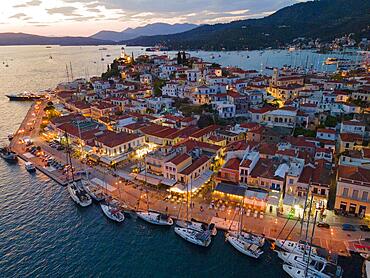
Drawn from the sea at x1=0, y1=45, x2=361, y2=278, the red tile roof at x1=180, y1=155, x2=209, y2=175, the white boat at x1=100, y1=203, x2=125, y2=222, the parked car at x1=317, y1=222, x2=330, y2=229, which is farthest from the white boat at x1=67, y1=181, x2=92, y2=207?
the parked car at x1=317, y1=222, x2=330, y2=229

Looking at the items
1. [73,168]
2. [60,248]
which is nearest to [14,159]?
[73,168]

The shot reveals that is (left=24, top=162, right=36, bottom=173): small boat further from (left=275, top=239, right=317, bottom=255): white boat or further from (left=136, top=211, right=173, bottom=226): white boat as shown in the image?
(left=275, top=239, right=317, bottom=255): white boat

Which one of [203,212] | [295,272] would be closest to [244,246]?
[295,272]

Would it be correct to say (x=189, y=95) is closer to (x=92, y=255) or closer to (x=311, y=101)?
(x=311, y=101)

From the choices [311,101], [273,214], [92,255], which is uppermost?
[311,101]

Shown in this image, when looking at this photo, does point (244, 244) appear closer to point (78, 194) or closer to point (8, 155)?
point (78, 194)

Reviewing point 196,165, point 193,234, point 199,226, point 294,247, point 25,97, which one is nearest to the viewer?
point 294,247
